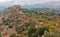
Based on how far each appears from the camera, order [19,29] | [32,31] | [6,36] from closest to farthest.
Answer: [32,31]
[6,36]
[19,29]

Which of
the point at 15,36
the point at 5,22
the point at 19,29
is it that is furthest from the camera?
the point at 5,22

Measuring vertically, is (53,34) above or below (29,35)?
above

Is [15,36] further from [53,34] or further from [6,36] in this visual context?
[53,34]

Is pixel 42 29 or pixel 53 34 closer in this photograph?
pixel 53 34

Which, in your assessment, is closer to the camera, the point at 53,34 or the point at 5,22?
the point at 53,34

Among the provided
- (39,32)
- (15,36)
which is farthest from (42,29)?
(15,36)

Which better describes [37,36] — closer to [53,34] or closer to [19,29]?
[53,34]

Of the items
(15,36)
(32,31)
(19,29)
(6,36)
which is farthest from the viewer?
(19,29)

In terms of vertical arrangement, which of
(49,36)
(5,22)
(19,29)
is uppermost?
(49,36)

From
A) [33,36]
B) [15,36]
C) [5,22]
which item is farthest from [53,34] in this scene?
[5,22]
